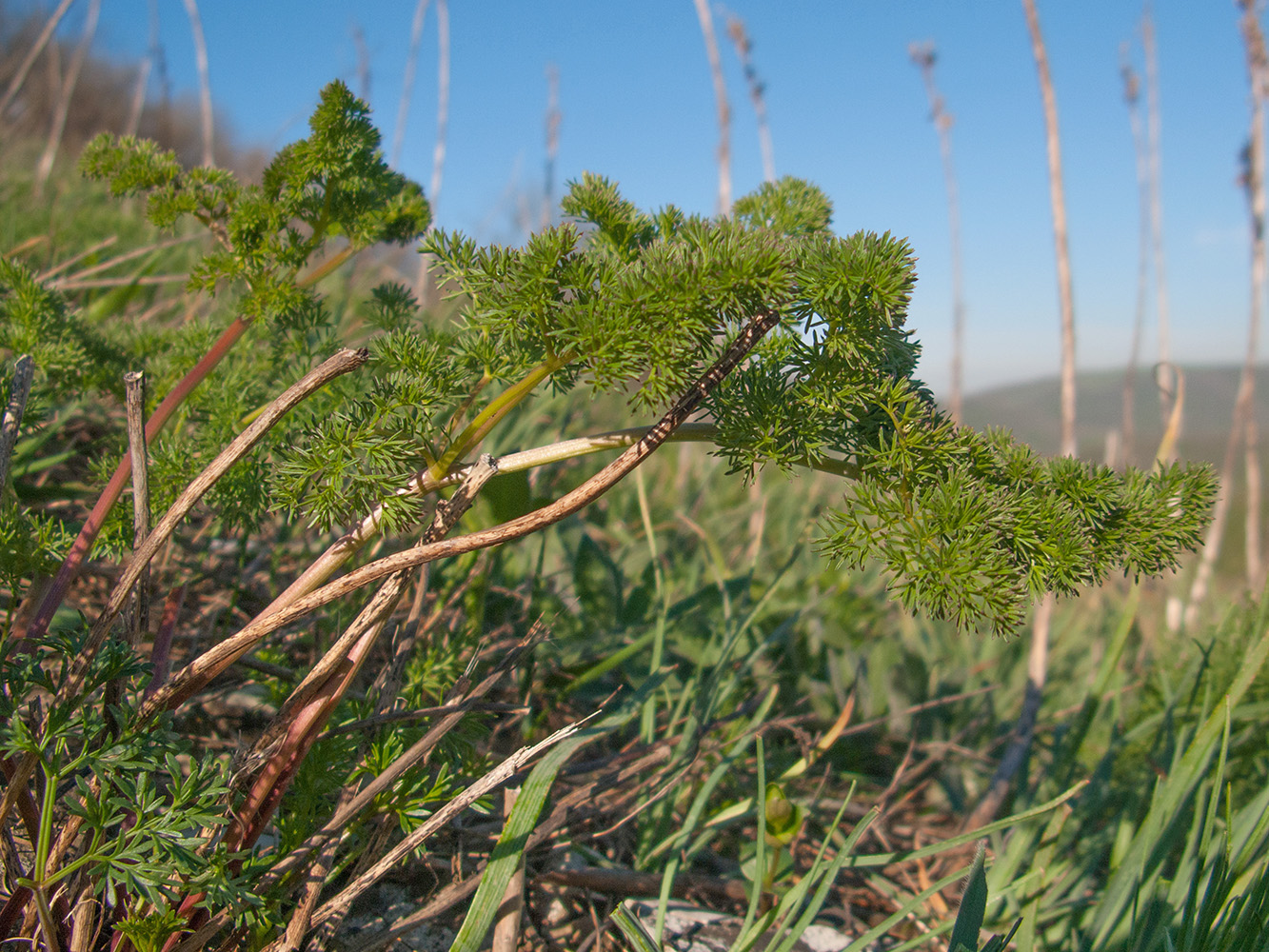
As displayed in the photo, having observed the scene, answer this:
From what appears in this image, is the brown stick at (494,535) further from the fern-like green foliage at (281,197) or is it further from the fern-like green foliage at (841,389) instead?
the fern-like green foliage at (281,197)

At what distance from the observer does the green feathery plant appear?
1.98 ft

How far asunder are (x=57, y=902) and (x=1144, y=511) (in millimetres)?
1045

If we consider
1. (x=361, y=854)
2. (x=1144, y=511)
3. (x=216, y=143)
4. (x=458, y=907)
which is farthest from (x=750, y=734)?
(x=216, y=143)

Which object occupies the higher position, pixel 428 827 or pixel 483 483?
pixel 483 483

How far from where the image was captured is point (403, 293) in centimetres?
106

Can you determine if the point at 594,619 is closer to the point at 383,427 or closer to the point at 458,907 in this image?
the point at 458,907

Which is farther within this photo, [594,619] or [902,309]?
[594,619]

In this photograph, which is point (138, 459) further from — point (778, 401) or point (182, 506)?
point (778, 401)

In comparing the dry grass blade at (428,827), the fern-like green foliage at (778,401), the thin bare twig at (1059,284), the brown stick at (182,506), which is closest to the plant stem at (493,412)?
the fern-like green foliage at (778,401)

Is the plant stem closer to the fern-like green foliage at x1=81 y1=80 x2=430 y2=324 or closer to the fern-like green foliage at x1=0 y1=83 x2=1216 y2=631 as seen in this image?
the fern-like green foliage at x1=0 y1=83 x2=1216 y2=631

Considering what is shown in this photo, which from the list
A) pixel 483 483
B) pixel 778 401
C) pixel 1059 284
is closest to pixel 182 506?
pixel 483 483

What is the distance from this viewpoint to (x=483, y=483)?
2.31ft

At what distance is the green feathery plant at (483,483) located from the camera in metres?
0.60

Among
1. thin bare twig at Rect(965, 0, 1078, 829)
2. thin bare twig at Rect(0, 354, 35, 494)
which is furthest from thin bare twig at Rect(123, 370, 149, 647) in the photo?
thin bare twig at Rect(965, 0, 1078, 829)
